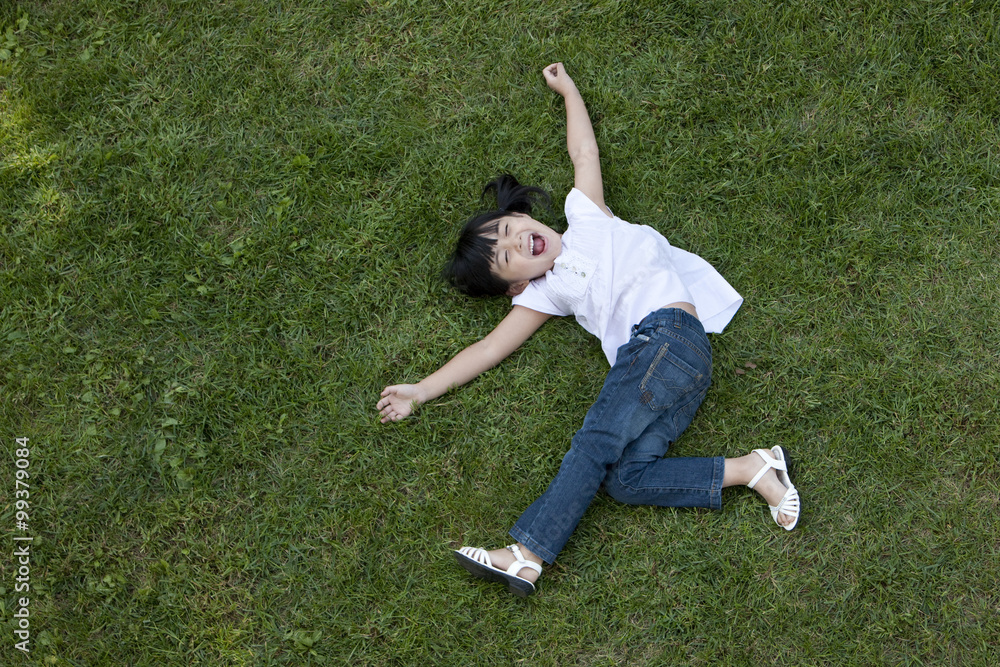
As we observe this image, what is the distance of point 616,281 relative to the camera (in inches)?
132

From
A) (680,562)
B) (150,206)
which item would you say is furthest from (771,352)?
(150,206)

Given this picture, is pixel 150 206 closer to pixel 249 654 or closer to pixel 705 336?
pixel 249 654

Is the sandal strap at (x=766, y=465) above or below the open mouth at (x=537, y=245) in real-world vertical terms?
below

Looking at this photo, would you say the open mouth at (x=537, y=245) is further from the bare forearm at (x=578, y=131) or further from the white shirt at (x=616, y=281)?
the bare forearm at (x=578, y=131)

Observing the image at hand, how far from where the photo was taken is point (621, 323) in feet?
11.0

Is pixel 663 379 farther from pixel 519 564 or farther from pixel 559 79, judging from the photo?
pixel 559 79

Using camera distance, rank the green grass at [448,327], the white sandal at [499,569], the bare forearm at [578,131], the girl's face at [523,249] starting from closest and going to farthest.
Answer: the white sandal at [499,569] < the green grass at [448,327] < the girl's face at [523,249] < the bare forearm at [578,131]

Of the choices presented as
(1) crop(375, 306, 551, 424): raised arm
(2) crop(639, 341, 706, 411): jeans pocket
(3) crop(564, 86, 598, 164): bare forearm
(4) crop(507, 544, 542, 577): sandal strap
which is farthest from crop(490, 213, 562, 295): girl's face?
(4) crop(507, 544, 542, 577): sandal strap

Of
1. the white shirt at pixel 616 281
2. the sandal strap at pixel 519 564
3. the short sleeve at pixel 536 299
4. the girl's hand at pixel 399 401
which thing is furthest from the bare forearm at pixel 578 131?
the sandal strap at pixel 519 564

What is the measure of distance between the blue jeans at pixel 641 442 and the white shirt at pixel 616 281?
0.13 m

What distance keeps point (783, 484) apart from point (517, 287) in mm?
1551

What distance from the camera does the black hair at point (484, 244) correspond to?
340 cm

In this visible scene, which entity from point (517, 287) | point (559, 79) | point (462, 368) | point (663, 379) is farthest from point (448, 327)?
point (559, 79)

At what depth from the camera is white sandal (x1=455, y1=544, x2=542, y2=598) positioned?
3117 millimetres
